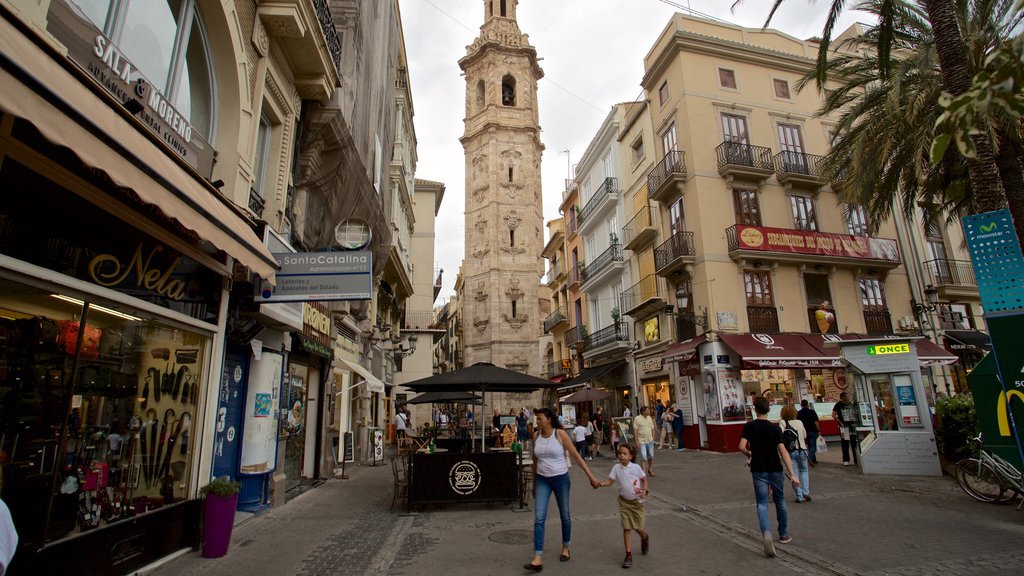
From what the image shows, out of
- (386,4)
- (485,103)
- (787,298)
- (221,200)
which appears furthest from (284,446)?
(485,103)

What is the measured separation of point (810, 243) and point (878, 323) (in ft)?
15.3

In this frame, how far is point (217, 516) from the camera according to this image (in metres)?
5.97

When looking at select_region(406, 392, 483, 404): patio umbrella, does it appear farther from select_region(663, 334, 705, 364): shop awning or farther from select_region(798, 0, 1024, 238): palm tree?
select_region(798, 0, 1024, 238): palm tree

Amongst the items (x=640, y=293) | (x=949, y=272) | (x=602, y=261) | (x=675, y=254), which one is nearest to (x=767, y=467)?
(x=675, y=254)

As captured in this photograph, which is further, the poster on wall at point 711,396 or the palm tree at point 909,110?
the poster on wall at point 711,396

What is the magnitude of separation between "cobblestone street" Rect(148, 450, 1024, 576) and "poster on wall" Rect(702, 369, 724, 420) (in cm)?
760

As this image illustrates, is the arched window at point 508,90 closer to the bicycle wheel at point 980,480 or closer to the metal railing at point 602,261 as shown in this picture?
the metal railing at point 602,261

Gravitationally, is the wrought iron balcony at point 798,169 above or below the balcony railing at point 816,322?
above

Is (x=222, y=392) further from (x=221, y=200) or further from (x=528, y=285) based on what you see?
(x=528, y=285)

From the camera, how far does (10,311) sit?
395cm

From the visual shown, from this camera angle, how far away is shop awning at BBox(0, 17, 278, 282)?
2.98m

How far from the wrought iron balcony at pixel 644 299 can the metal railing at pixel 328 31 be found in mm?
15566

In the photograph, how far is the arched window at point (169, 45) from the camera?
204 inches

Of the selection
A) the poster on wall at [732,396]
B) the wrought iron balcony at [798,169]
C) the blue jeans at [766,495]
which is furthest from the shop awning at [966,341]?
the blue jeans at [766,495]
